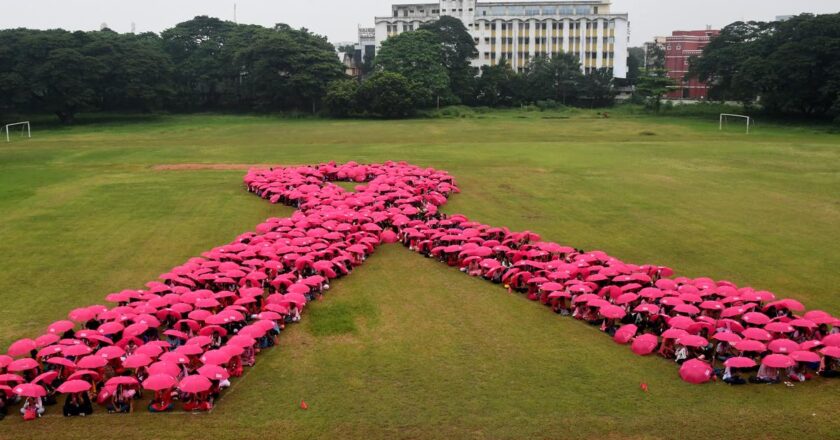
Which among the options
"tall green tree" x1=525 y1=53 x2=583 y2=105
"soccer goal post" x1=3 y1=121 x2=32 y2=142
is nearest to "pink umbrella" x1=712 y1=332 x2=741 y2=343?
"soccer goal post" x1=3 y1=121 x2=32 y2=142

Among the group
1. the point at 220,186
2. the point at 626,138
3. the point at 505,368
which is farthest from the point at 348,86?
the point at 505,368

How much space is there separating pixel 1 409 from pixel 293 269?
675 cm

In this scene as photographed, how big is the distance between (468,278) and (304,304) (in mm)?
4328

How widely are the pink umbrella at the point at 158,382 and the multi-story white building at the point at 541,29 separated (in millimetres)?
91527

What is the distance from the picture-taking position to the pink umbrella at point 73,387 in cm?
1055

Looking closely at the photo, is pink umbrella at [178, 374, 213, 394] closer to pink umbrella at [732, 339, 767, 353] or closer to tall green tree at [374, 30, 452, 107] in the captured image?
pink umbrella at [732, 339, 767, 353]

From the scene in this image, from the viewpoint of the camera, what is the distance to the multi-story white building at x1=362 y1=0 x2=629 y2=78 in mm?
97312

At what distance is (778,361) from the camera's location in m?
11.4

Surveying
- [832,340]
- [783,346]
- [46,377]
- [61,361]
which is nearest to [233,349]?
[61,361]

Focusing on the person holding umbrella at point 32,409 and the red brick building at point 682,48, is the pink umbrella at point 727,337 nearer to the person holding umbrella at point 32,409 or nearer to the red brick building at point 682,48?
the person holding umbrella at point 32,409

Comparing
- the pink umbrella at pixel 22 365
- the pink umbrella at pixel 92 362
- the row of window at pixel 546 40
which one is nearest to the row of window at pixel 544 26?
the row of window at pixel 546 40

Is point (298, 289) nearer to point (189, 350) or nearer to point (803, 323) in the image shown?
point (189, 350)

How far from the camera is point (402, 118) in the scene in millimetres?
69250

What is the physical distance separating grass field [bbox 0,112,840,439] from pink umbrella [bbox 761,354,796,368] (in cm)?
47
